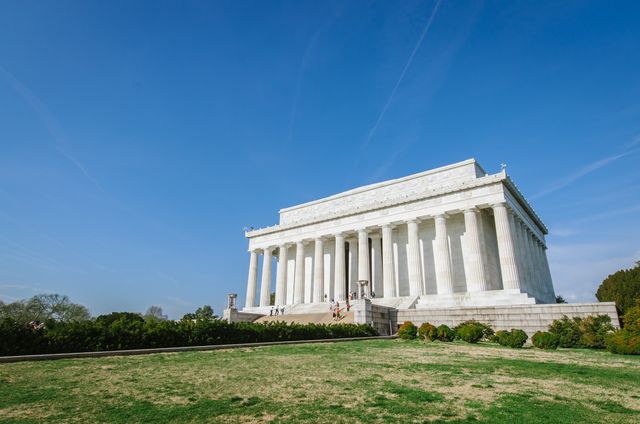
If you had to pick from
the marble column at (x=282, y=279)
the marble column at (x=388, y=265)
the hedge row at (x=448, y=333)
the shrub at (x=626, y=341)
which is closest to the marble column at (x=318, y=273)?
the marble column at (x=282, y=279)

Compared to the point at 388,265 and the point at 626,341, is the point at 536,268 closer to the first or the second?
the point at 388,265

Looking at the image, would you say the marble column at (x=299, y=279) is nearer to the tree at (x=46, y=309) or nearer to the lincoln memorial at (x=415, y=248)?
the lincoln memorial at (x=415, y=248)

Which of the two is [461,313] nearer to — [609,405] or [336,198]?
[609,405]

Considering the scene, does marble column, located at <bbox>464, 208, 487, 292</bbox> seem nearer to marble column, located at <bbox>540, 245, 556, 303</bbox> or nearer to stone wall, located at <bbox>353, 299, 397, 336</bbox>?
stone wall, located at <bbox>353, 299, 397, 336</bbox>

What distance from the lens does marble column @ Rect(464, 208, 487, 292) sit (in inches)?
1401

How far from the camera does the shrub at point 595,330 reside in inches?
832

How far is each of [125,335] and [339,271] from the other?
3170cm

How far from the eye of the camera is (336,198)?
52.0m

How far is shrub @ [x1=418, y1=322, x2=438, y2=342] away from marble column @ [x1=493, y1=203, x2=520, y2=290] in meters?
13.4

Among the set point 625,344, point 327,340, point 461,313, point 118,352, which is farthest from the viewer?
point 461,313

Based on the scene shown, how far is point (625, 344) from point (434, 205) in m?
23.4

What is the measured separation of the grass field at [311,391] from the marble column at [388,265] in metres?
28.3

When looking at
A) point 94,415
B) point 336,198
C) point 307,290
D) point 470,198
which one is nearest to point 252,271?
point 307,290

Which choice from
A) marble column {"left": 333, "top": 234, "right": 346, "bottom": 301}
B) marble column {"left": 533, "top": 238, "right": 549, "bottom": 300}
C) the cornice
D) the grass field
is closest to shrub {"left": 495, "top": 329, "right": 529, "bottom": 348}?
the grass field
